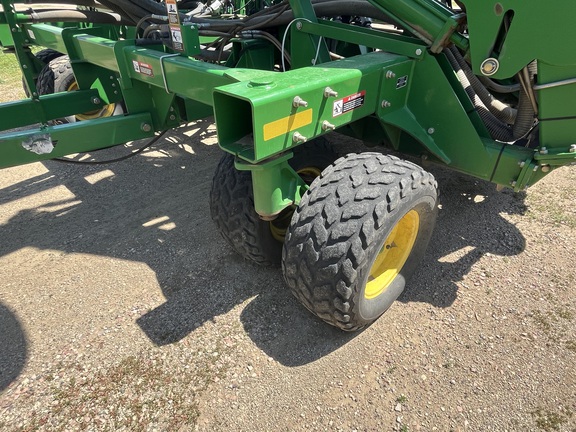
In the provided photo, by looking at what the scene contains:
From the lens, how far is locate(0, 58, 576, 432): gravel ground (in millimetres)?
2018

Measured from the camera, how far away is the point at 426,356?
2.29 m

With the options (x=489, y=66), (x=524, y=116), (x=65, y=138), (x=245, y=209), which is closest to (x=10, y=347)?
(x=65, y=138)

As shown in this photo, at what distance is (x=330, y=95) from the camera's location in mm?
1878

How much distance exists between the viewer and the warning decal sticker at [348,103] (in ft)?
6.50

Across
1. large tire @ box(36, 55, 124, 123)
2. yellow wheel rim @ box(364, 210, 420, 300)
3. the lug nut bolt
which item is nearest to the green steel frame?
the lug nut bolt

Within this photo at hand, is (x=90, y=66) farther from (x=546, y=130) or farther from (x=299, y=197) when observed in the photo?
(x=546, y=130)

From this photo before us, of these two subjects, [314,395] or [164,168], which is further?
[164,168]

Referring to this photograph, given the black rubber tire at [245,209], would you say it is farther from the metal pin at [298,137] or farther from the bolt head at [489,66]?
the bolt head at [489,66]

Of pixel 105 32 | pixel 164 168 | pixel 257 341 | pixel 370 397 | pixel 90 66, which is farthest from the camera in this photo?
pixel 164 168

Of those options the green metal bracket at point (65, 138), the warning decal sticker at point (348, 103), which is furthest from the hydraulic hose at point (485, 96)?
the green metal bracket at point (65, 138)

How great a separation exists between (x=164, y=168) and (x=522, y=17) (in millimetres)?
3264

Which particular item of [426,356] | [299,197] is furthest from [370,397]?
[299,197]

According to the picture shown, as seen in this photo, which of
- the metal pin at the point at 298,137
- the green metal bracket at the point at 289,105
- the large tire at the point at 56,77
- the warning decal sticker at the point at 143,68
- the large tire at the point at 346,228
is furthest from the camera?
the large tire at the point at 56,77

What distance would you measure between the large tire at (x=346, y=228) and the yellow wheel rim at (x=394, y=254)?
0.23 m
